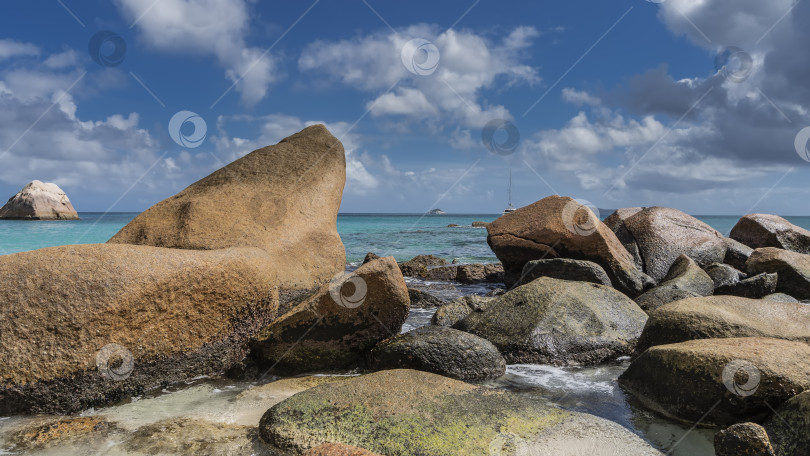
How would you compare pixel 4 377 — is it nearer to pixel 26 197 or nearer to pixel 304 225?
pixel 304 225

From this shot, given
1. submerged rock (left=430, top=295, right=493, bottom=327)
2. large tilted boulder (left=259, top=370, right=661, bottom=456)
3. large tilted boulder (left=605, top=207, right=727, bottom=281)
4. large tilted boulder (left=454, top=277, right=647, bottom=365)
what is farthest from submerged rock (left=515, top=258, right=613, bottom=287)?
large tilted boulder (left=259, top=370, right=661, bottom=456)

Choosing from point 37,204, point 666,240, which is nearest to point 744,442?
point 666,240

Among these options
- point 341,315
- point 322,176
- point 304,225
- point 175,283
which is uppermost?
point 322,176

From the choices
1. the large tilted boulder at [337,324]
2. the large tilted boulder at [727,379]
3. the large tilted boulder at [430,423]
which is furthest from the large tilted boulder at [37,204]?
the large tilted boulder at [727,379]

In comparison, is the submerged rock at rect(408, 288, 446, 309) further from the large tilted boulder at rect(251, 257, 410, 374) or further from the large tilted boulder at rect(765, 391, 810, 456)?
the large tilted boulder at rect(765, 391, 810, 456)

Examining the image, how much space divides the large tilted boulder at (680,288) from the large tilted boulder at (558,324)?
149 centimetres

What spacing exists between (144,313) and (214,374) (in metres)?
0.94

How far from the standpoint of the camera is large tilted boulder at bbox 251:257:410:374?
5000 mm

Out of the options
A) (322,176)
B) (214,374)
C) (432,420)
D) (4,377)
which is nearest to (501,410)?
(432,420)

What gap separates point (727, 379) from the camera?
12.5ft

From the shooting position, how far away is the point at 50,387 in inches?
151

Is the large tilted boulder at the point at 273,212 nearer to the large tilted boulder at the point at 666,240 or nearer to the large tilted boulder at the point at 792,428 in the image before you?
the large tilted boulder at the point at 792,428

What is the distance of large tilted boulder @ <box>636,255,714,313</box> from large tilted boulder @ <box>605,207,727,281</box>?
1.50 meters

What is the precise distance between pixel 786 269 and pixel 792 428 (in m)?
7.75
